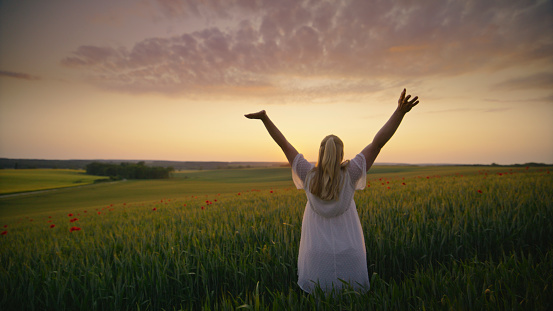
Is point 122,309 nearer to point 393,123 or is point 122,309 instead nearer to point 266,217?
point 266,217

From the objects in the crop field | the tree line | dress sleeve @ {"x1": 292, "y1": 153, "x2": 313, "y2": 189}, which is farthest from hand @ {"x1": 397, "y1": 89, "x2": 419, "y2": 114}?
the tree line

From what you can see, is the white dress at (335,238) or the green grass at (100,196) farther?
the green grass at (100,196)

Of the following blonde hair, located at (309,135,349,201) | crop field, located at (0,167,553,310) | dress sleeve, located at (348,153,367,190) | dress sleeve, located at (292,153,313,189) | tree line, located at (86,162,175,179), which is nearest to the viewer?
crop field, located at (0,167,553,310)

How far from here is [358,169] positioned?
9.19 feet

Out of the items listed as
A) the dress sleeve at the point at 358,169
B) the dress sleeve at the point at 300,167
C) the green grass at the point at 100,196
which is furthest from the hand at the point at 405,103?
the green grass at the point at 100,196

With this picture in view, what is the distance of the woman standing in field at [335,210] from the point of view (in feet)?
8.88

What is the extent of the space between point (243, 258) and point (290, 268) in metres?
0.69

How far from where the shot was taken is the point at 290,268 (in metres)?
3.64

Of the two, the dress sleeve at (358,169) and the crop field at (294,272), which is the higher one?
the dress sleeve at (358,169)

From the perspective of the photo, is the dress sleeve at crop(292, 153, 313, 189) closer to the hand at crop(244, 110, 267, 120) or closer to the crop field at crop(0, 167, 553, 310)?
the hand at crop(244, 110, 267, 120)

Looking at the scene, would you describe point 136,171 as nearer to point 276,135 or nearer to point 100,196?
point 100,196

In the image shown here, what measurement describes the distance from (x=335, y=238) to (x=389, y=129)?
134 cm

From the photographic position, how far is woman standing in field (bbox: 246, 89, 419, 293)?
107 inches

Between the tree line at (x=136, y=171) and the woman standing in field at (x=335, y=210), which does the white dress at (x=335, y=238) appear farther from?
the tree line at (x=136, y=171)
